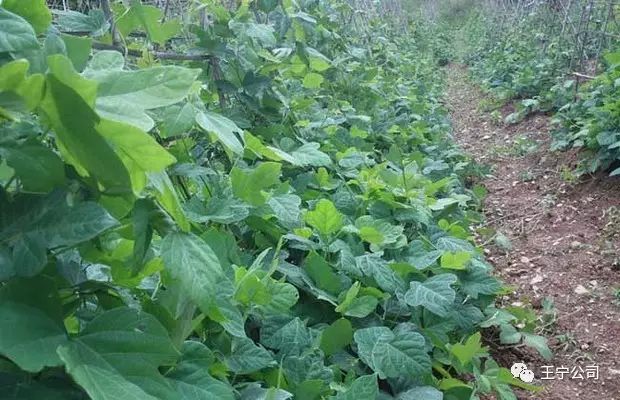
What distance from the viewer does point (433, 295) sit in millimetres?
1866

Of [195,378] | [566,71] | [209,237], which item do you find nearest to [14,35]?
[195,378]

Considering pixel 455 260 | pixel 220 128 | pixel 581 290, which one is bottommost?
pixel 581 290

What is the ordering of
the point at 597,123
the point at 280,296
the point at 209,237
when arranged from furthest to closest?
1. the point at 597,123
2. the point at 280,296
3. the point at 209,237

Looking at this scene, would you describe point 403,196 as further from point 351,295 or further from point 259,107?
point 351,295

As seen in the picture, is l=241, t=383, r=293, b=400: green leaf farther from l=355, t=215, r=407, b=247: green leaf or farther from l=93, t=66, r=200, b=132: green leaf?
l=355, t=215, r=407, b=247: green leaf

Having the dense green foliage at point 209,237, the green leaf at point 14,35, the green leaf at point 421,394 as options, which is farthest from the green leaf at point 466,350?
the green leaf at point 14,35

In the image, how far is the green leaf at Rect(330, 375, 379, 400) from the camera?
1.29 m

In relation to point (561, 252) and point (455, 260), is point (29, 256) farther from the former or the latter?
point (561, 252)

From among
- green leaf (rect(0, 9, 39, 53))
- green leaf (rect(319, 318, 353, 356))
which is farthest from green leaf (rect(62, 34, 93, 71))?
green leaf (rect(319, 318, 353, 356))

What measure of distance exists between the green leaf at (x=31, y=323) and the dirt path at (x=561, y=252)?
1.99 meters

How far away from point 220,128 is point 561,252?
2.84 meters

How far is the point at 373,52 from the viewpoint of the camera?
7301 mm

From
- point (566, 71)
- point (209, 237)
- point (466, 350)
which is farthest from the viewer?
point (566, 71)

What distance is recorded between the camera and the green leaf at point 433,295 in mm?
1849
